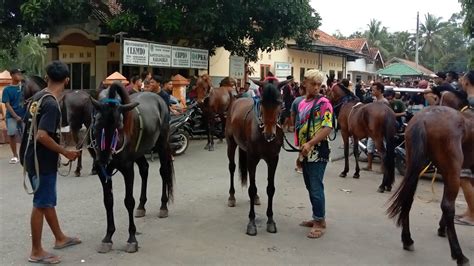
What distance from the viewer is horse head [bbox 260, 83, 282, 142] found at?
192 inches

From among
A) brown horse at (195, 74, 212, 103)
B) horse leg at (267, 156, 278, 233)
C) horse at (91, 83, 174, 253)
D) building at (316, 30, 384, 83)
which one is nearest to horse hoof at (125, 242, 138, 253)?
horse at (91, 83, 174, 253)

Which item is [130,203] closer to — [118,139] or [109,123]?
[118,139]

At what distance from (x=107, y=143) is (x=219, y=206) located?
2.45 meters

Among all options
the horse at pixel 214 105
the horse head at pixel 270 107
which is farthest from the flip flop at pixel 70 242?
the horse at pixel 214 105

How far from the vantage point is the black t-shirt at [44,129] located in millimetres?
4090

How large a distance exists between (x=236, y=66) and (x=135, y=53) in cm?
519

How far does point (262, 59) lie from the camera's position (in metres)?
22.5

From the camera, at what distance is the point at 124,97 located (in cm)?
458

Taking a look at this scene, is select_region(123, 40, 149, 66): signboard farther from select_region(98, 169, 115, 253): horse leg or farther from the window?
select_region(98, 169, 115, 253): horse leg

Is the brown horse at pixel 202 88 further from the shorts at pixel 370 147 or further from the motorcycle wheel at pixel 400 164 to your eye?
the motorcycle wheel at pixel 400 164

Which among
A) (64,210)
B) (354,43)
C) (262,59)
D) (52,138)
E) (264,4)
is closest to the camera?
(52,138)

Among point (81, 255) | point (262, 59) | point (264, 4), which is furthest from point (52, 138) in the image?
point (262, 59)

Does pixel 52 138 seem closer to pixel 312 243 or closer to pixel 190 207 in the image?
pixel 190 207

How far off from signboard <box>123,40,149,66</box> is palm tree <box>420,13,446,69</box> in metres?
65.3
